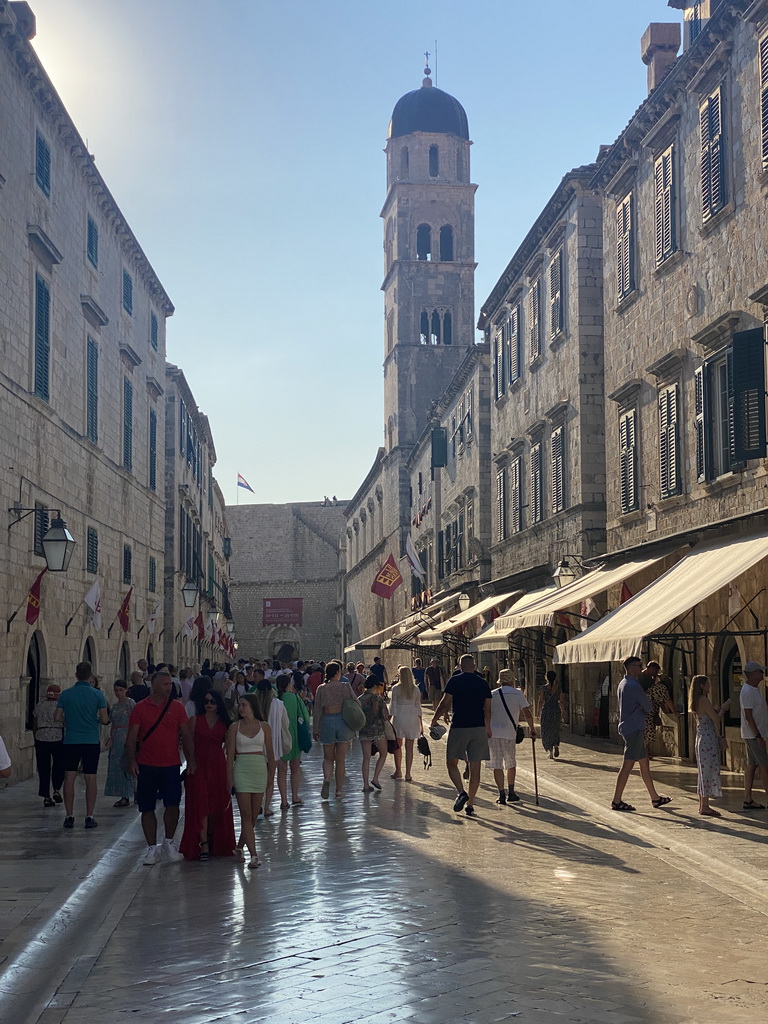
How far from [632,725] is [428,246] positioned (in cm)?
5564

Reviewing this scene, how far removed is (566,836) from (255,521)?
88.0 m

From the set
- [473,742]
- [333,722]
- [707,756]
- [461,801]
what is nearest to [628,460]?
[333,722]

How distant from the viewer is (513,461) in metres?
32.3

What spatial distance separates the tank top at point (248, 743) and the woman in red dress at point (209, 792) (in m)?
0.18

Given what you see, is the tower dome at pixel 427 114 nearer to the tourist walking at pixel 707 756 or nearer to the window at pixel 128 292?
the window at pixel 128 292

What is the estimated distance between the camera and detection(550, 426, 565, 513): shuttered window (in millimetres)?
26328

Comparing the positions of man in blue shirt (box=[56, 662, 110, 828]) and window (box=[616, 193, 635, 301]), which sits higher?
window (box=[616, 193, 635, 301])

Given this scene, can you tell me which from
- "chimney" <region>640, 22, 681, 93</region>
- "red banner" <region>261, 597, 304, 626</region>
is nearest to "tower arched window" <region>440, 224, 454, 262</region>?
"red banner" <region>261, 597, 304, 626</region>

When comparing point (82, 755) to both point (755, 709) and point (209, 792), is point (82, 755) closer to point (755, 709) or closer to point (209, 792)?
point (209, 792)

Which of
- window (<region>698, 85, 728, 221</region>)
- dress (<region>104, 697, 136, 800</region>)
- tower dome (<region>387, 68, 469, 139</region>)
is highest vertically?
tower dome (<region>387, 68, 469, 139</region>)

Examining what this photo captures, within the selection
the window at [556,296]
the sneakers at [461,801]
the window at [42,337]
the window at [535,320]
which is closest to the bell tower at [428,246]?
the window at [535,320]

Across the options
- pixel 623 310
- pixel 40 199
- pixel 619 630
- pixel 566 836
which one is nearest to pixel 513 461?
pixel 623 310

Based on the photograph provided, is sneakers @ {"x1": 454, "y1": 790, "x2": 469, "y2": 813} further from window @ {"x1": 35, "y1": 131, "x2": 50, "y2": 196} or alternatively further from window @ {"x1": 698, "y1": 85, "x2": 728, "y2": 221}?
window @ {"x1": 35, "y1": 131, "x2": 50, "y2": 196}

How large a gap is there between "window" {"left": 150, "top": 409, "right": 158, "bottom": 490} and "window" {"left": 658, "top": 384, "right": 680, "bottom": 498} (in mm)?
16642
